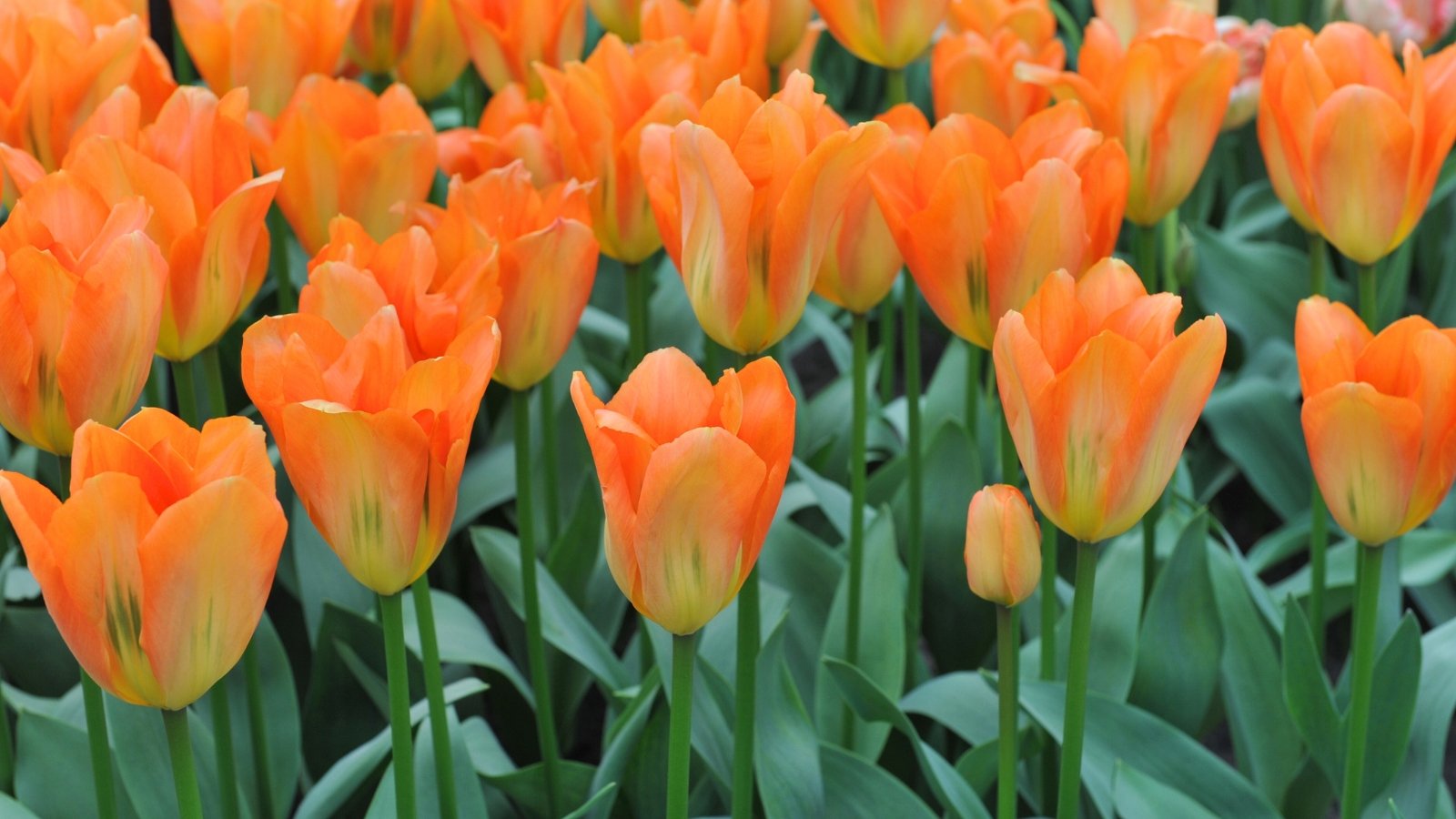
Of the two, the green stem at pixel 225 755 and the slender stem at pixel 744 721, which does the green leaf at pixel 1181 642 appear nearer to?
the slender stem at pixel 744 721

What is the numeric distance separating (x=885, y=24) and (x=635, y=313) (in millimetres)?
347

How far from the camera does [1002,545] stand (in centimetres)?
82

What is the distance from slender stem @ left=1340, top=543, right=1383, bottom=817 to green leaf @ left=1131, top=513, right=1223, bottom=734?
256mm

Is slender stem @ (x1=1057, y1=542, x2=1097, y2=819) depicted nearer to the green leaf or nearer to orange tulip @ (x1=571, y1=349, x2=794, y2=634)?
orange tulip @ (x1=571, y1=349, x2=794, y2=634)

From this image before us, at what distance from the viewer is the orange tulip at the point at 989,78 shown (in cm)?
140

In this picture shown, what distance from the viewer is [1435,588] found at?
1847 mm

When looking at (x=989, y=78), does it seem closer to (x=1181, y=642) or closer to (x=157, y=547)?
(x=1181, y=642)

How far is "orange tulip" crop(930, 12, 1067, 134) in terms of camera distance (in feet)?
4.59

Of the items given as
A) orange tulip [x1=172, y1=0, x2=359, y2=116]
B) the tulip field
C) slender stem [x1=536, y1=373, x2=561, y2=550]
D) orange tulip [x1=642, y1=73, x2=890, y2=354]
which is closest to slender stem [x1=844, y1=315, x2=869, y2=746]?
the tulip field

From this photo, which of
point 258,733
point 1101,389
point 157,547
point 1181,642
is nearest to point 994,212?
point 1101,389

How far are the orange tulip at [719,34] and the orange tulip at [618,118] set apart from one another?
4 centimetres

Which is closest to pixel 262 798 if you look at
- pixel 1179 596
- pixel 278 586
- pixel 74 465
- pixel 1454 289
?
pixel 278 586

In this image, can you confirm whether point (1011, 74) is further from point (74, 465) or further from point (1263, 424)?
point (74, 465)

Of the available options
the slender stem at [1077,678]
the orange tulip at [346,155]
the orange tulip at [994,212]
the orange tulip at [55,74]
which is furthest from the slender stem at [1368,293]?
the orange tulip at [55,74]
